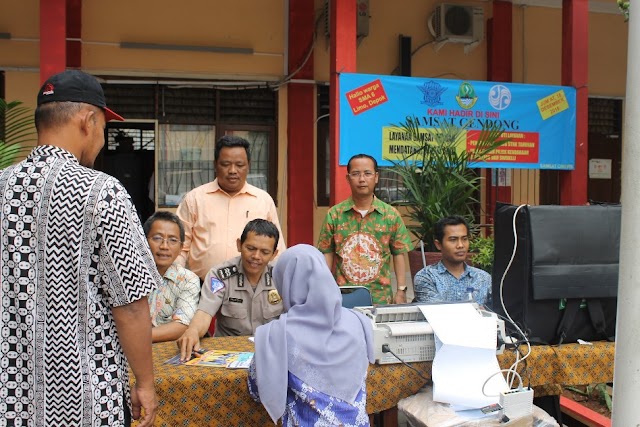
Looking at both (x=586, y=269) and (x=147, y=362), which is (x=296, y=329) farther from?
(x=586, y=269)

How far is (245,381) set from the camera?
207 cm

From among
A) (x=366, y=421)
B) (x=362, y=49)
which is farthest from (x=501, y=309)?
(x=362, y=49)

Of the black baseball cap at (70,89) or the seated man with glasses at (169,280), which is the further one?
the seated man with glasses at (169,280)

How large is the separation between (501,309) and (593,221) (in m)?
0.51

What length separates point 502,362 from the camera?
7.55ft

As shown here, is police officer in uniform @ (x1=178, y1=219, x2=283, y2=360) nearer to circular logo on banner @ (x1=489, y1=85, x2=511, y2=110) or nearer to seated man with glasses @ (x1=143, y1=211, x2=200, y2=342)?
seated man with glasses @ (x1=143, y1=211, x2=200, y2=342)

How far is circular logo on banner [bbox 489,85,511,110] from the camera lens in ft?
19.2

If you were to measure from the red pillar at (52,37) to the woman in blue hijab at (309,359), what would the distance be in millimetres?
4185

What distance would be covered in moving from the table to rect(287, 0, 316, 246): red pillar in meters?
4.58

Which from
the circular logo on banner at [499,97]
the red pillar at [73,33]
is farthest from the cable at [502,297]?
the red pillar at [73,33]

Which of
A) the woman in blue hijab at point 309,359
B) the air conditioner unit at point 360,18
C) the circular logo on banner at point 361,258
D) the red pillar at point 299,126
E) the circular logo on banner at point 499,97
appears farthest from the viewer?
the red pillar at point 299,126

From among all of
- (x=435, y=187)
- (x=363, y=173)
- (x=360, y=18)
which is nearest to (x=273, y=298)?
(x=363, y=173)

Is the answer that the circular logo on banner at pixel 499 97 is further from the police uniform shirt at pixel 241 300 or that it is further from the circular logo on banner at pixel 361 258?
the police uniform shirt at pixel 241 300

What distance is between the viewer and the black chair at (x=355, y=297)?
9.77 feet
